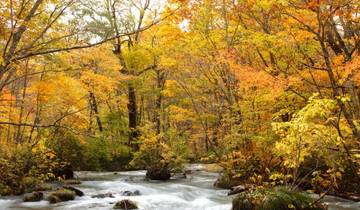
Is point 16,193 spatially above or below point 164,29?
below

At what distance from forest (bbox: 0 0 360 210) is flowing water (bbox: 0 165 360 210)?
0.22 meters

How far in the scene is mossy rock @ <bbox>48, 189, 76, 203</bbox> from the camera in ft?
39.3

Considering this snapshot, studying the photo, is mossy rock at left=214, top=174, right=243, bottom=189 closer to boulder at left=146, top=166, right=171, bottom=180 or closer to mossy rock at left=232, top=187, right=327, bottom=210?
boulder at left=146, top=166, right=171, bottom=180

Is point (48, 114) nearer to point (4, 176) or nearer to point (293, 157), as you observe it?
point (4, 176)

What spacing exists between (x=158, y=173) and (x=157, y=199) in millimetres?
5634

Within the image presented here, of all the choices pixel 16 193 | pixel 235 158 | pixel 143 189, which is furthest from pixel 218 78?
pixel 16 193

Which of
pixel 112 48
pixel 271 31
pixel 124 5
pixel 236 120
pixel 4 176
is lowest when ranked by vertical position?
pixel 4 176

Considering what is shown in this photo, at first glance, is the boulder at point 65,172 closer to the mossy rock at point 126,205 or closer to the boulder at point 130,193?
the boulder at point 130,193

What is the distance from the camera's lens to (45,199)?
12.3 metres

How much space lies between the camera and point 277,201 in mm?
8602

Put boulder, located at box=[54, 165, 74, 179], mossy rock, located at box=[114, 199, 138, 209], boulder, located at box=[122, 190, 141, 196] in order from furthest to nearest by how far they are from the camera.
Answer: boulder, located at box=[54, 165, 74, 179] → boulder, located at box=[122, 190, 141, 196] → mossy rock, located at box=[114, 199, 138, 209]

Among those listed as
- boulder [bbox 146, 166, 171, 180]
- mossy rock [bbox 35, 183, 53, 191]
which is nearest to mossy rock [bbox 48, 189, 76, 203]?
mossy rock [bbox 35, 183, 53, 191]

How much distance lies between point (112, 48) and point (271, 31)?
12.6m

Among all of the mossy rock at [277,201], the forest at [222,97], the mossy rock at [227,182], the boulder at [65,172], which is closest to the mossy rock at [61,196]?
the forest at [222,97]
